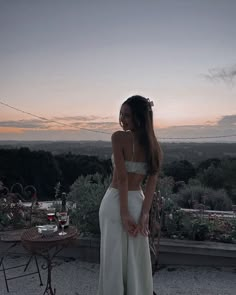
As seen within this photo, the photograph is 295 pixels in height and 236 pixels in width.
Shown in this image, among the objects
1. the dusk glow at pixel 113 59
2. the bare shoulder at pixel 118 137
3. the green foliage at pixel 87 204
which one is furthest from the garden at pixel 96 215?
the dusk glow at pixel 113 59

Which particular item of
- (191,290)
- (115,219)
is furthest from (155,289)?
(115,219)

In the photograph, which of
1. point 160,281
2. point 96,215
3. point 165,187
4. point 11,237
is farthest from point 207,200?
point 11,237

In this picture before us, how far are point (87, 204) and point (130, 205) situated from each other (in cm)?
157

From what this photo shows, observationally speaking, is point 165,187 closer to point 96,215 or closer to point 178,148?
point 96,215

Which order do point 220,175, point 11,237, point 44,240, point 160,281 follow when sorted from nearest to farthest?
point 44,240 < point 11,237 < point 160,281 < point 220,175

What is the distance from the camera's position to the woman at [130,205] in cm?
202

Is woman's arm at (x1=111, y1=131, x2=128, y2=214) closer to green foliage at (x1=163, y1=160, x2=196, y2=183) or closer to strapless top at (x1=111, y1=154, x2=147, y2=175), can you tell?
strapless top at (x1=111, y1=154, x2=147, y2=175)

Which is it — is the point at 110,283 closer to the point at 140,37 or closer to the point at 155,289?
the point at 155,289

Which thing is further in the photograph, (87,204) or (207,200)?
(207,200)

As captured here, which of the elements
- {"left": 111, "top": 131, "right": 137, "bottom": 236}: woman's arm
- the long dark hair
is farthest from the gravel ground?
the long dark hair

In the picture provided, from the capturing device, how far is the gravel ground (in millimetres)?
2834

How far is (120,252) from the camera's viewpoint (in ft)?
7.16

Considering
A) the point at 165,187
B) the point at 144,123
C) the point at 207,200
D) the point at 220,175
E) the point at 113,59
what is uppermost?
the point at 113,59

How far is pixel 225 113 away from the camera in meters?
8.31
